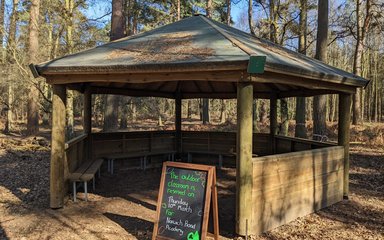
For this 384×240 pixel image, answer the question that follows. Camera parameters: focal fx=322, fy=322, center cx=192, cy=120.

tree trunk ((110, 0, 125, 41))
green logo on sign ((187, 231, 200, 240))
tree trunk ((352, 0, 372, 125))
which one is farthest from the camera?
tree trunk ((352, 0, 372, 125))

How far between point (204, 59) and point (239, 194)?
212 centimetres

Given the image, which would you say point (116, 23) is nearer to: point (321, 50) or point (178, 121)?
point (178, 121)

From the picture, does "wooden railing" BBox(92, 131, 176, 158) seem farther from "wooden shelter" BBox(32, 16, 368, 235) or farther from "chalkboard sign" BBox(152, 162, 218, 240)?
"chalkboard sign" BBox(152, 162, 218, 240)

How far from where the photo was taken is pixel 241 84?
4879mm

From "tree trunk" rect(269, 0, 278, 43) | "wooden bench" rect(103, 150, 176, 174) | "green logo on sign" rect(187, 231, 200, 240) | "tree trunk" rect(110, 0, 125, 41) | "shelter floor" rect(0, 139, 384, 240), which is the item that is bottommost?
"shelter floor" rect(0, 139, 384, 240)

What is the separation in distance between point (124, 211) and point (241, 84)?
3.44 meters

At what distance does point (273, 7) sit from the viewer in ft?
54.5

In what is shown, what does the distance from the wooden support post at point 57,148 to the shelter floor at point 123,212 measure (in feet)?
0.94

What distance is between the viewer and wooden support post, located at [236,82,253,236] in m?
4.87

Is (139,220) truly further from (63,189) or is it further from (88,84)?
(88,84)

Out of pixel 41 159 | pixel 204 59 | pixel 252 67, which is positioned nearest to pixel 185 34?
pixel 204 59

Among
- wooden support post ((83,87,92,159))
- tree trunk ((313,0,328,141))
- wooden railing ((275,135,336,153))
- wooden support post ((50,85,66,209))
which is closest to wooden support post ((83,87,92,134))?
wooden support post ((83,87,92,159))

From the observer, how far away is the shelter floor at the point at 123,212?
5211 mm

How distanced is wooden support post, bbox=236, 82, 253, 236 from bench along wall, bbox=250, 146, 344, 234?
0.51 feet
